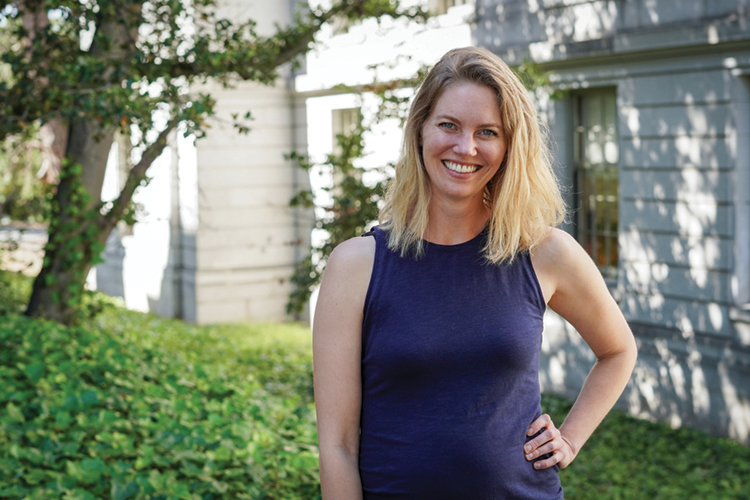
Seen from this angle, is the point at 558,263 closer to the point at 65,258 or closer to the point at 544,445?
the point at 544,445

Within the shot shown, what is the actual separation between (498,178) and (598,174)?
824 centimetres

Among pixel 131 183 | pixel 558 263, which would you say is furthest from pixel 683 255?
pixel 558 263

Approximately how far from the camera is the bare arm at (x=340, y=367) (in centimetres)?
230

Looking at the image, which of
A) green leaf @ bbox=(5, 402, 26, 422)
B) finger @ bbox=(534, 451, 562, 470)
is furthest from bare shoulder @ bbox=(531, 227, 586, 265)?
green leaf @ bbox=(5, 402, 26, 422)

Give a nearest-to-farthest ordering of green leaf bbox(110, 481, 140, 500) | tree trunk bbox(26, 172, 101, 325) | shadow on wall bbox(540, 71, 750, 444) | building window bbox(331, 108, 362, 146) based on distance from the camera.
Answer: green leaf bbox(110, 481, 140, 500)
tree trunk bbox(26, 172, 101, 325)
shadow on wall bbox(540, 71, 750, 444)
building window bbox(331, 108, 362, 146)

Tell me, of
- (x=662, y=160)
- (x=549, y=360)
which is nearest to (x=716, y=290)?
(x=662, y=160)

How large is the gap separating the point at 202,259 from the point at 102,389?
9708 millimetres

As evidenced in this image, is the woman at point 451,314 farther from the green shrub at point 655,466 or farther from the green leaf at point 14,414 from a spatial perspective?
the green shrub at point 655,466

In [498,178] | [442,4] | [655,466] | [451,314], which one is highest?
[442,4]

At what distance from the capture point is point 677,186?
9.00 m

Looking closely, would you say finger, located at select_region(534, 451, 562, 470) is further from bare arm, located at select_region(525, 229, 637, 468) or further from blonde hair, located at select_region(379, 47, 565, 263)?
blonde hair, located at select_region(379, 47, 565, 263)

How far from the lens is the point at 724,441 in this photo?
334 inches

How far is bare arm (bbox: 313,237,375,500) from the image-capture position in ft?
7.54

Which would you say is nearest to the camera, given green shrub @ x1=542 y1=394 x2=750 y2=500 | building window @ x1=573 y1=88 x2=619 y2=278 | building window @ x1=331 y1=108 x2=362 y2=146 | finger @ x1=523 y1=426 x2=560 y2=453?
finger @ x1=523 y1=426 x2=560 y2=453
